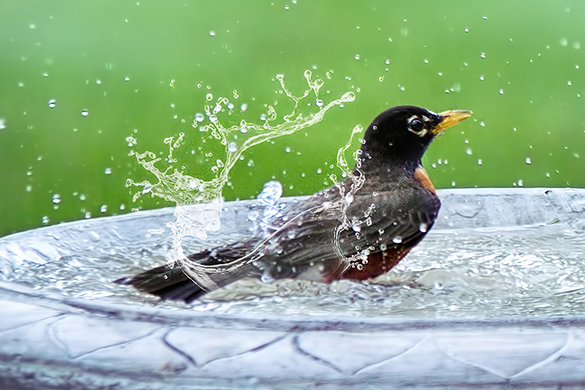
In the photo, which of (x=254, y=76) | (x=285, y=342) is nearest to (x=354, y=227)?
(x=285, y=342)

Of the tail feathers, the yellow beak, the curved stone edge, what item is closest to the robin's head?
the yellow beak

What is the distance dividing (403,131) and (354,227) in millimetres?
354

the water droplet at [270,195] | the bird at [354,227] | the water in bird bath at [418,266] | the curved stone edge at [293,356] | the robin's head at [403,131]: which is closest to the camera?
the curved stone edge at [293,356]

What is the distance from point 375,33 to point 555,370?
4.01m

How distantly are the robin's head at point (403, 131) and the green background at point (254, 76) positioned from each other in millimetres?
2182

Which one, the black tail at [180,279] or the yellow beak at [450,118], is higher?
the yellow beak at [450,118]

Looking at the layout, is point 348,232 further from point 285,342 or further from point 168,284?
point 285,342

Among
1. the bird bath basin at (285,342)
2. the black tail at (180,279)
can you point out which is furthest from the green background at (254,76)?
the bird bath basin at (285,342)

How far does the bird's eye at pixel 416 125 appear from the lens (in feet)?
7.02

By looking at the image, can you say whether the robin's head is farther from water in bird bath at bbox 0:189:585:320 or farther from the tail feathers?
the tail feathers

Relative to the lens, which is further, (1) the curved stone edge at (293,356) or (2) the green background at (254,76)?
(2) the green background at (254,76)

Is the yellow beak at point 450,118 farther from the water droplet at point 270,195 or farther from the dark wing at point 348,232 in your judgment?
the water droplet at point 270,195

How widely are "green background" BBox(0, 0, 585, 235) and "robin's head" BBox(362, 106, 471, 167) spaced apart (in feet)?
7.16

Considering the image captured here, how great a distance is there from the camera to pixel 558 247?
2156 millimetres
